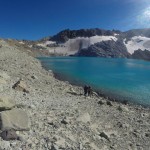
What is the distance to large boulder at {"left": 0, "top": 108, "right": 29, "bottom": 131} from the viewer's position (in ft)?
46.8

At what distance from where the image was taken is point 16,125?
14.5 meters

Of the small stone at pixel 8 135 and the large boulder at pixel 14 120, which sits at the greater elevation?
the large boulder at pixel 14 120

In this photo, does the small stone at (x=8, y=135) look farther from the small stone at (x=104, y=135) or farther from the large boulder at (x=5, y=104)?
the small stone at (x=104, y=135)

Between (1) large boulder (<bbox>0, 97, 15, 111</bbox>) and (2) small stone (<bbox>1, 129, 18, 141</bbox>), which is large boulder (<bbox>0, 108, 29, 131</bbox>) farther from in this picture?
(1) large boulder (<bbox>0, 97, 15, 111</bbox>)

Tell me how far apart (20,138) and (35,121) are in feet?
8.38

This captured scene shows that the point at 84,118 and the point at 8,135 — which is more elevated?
the point at 8,135

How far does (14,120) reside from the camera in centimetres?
1466

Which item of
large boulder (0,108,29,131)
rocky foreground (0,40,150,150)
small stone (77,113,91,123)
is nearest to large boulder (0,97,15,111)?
rocky foreground (0,40,150,150)

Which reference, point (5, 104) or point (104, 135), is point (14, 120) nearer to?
point (5, 104)

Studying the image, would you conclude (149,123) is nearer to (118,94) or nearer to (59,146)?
(59,146)

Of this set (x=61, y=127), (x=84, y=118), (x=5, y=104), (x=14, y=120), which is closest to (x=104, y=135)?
(x=84, y=118)

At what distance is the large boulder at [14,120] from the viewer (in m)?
14.2

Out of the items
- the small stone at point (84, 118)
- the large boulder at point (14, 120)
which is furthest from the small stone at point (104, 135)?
the large boulder at point (14, 120)

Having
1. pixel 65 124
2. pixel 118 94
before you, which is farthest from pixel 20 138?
pixel 118 94
